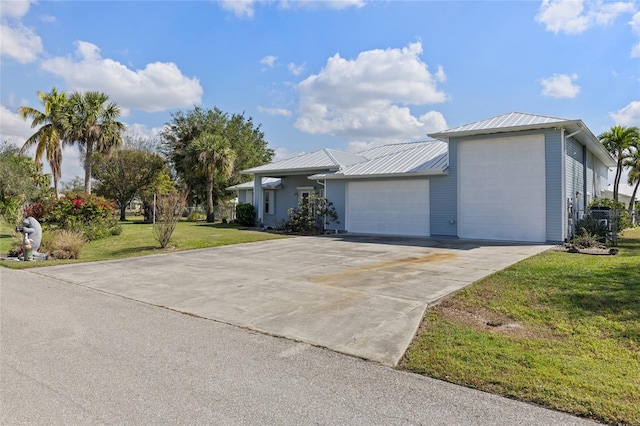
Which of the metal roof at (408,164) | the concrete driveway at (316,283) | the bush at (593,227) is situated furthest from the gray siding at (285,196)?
the bush at (593,227)

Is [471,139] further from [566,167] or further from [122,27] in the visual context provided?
[122,27]

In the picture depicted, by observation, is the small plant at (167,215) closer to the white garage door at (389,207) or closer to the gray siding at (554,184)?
the white garage door at (389,207)

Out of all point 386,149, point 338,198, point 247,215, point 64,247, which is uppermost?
point 386,149

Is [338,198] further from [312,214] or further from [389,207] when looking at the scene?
[389,207]

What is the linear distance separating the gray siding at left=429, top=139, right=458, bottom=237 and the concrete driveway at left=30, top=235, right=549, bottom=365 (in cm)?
269

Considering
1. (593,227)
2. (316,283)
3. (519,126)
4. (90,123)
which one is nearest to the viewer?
(316,283)

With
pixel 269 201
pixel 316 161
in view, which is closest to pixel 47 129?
pixel 269 201

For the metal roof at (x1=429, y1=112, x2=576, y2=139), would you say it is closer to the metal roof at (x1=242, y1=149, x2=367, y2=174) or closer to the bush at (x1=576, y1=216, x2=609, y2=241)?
the bush at (x1=576, y1=216, x2=609, y2=241)

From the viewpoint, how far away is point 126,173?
34.6 meters

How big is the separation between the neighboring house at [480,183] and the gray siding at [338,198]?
0.05 metres

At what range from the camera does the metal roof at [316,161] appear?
822 inches

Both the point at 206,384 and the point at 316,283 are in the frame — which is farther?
the point at 316,283

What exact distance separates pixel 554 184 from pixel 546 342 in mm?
11646

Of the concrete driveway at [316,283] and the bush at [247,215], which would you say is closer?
the concrete driveway at [316,283]
